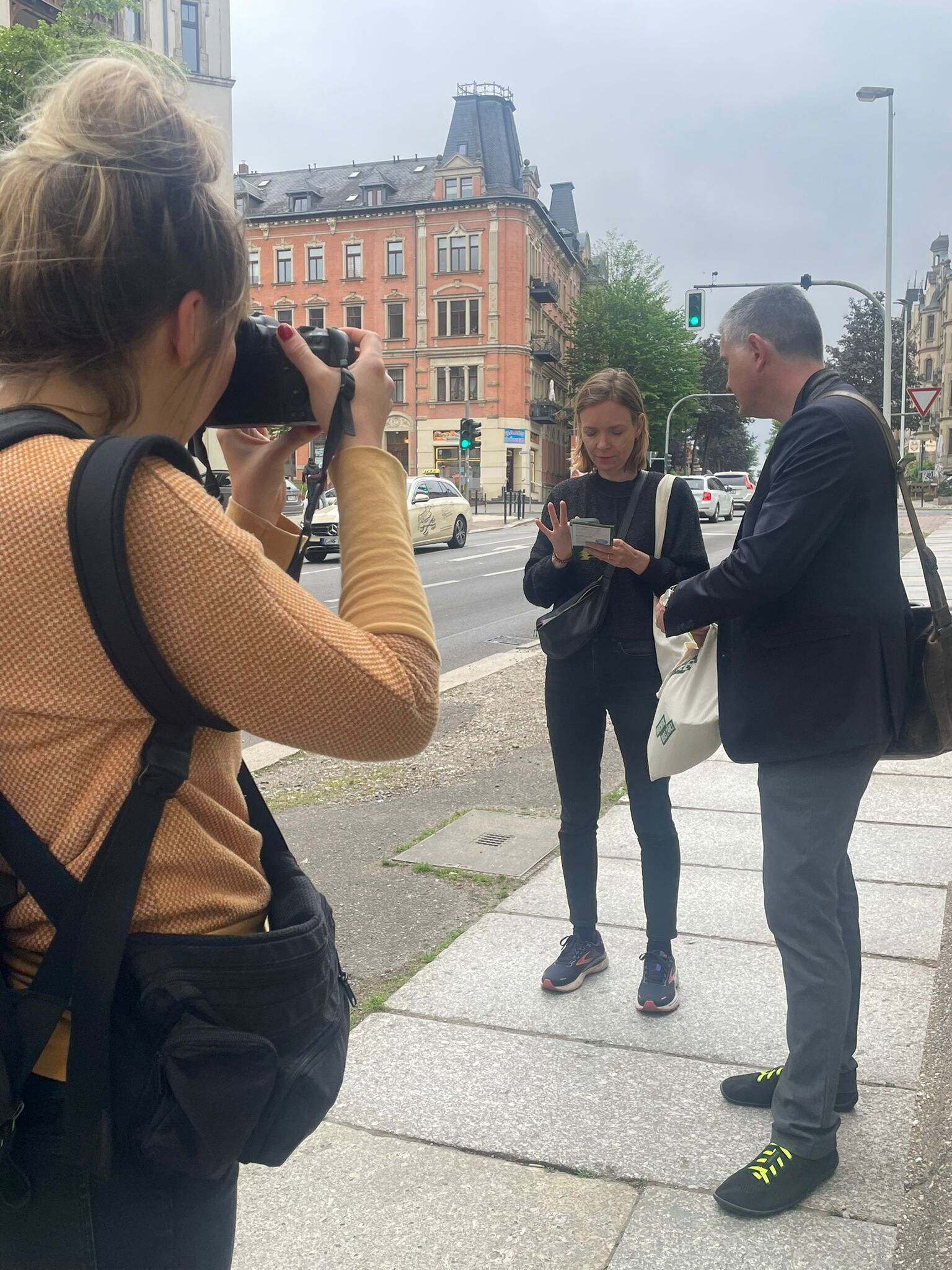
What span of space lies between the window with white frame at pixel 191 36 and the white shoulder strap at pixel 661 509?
35.9 m

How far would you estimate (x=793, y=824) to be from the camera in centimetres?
242

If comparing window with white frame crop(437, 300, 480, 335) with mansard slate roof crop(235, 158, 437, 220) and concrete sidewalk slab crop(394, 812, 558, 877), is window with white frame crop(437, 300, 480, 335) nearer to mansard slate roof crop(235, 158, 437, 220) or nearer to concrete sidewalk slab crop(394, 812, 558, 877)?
mansard slate roof crop(235, 158, 437, 220)

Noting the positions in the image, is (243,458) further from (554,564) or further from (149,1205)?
(554,564)

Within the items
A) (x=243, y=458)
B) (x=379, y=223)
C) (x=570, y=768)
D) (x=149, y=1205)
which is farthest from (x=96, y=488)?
(x=379, y=223)

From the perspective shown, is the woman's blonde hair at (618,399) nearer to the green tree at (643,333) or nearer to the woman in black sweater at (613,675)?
the woman in black sweater at (613,675)

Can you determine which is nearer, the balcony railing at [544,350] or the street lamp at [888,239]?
the street lamp at [888,239]

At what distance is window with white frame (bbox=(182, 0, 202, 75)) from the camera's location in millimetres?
34250

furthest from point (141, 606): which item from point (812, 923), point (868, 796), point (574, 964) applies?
point (868, 796)

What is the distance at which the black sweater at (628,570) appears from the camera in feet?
11.3

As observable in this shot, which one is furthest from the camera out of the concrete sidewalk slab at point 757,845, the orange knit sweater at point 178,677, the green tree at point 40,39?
the green tree at point 40,39

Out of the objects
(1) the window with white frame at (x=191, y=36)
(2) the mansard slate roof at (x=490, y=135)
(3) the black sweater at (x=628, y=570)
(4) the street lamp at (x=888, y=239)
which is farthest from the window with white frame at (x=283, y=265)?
(3) the black sweater at (x=628, y=570)

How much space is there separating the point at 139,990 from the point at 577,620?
2468 mm

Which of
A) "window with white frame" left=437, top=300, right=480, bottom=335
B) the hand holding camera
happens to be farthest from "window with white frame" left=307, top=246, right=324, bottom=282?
the hand holding camera

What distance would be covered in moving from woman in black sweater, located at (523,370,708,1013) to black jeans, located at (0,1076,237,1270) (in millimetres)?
2358
